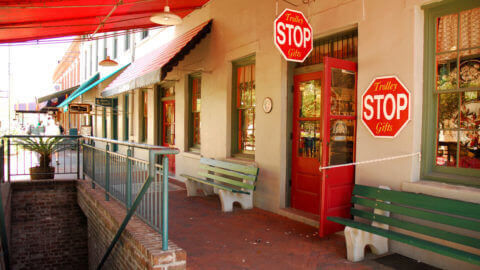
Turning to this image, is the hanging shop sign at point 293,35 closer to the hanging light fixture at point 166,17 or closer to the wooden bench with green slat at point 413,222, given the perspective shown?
the wooden bench with green slat at point 413,222

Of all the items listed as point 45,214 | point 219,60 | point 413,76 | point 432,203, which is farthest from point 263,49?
point 45,214

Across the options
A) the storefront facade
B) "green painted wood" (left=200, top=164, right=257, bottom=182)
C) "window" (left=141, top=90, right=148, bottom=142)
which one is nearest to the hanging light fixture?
the storefront facade

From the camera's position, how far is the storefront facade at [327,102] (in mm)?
4117

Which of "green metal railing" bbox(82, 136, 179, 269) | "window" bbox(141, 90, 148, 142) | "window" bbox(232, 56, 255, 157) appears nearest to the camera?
"green metal railing" bbox(82, 136, 179, 269)

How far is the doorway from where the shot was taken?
15.6 feet

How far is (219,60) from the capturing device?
8.30 metres

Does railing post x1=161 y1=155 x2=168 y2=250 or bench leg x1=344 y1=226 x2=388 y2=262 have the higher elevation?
railing post x1=161 y1=155 x2=168 y2=250

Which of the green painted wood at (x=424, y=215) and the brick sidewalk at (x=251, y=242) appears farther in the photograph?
the brick sidewalk at (x=251, y=242)

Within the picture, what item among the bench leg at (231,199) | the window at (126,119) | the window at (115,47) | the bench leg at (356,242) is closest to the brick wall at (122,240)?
the bench leg at (231,199)

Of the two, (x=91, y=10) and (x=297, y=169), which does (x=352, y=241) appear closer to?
(x=297, y=169)

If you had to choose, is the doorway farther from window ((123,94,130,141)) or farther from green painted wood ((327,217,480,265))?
window ((123,94,130,141))

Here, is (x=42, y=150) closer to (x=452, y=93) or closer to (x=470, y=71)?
(x=452, y=93)

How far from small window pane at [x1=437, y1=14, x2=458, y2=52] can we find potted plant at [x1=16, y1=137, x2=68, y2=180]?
7.94 metres

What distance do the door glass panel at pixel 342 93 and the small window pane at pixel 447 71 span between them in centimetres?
114
